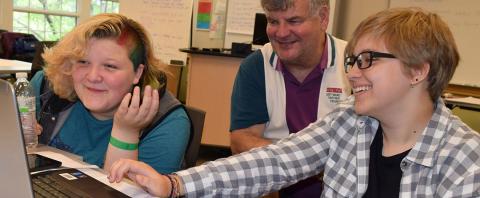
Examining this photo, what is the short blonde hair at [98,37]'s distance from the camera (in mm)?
1418

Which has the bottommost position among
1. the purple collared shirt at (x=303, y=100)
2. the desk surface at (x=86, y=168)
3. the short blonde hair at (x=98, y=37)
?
the desk surface at (x=86, y=168)

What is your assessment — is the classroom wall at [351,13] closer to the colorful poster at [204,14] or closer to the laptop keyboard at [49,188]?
the colorful poster at [204,14]

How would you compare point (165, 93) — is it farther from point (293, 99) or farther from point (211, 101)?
point (211, 101)

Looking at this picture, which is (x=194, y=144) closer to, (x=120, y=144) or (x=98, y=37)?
(x=120, y=144)

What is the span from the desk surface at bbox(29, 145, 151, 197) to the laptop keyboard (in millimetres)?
108

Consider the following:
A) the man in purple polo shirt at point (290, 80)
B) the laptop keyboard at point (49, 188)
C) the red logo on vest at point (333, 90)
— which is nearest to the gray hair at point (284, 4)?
the man in purple polo shirt at point (290, 80)

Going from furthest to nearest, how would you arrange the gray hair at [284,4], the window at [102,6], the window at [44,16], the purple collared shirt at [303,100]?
the window at [102,6], the window at [44,16], the purple collared shirt at [303,100], the gray hair at [284,4]

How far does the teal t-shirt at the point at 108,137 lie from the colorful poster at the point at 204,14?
11.7ft

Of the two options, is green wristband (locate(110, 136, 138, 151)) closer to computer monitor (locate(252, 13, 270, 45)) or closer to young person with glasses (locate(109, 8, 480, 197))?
young person with glasses (locate(109, 8, 480, 197))

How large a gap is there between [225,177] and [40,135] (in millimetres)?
679

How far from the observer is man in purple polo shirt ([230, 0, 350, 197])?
1.76 metres

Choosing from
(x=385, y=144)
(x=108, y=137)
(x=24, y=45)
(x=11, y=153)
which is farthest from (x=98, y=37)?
(x=24, y=45)

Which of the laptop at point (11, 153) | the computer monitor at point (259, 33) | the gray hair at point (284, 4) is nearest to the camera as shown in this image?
the laptop at point (11, 153)

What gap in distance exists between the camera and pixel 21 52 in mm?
4879
